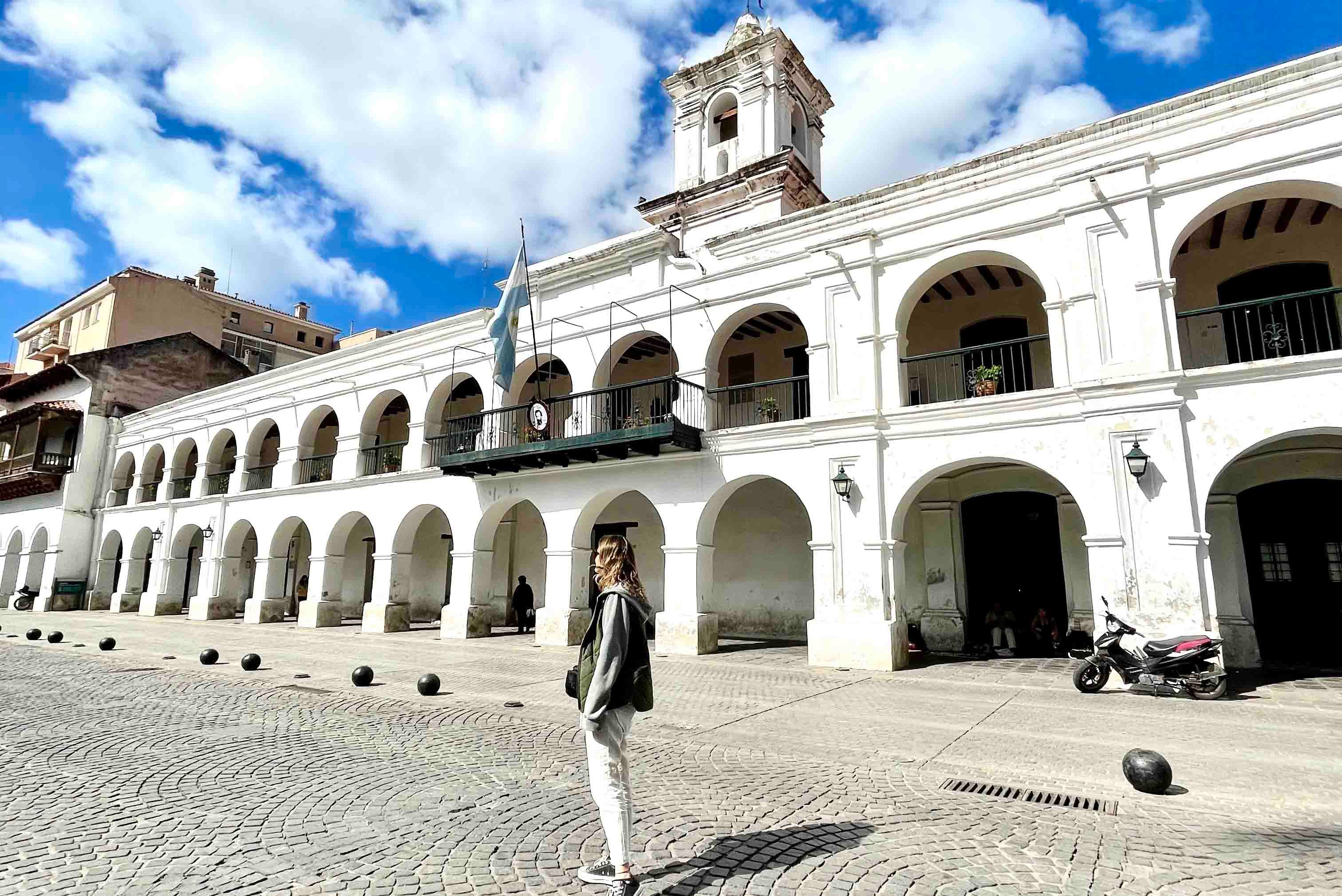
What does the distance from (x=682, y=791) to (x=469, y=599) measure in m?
12.9

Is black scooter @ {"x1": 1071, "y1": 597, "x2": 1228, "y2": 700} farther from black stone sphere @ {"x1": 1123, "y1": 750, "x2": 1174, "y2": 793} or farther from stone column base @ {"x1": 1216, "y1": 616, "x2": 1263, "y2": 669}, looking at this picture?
black stone sphere @ {"x1": 1123, "y1": 750, "x2": 1174, "y2": 793}

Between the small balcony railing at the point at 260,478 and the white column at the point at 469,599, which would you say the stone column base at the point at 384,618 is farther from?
the small balcony railing at the point at 260,478

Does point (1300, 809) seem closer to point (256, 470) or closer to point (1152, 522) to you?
point (1152, 522)

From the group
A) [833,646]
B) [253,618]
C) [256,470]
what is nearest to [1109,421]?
[833,646]

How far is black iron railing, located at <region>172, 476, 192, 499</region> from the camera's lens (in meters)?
27.2

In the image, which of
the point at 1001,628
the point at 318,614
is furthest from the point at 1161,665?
the point at 318,614

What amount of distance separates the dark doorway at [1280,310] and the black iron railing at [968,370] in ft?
9.41

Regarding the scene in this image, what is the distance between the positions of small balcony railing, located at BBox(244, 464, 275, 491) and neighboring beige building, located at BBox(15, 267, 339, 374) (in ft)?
41.0

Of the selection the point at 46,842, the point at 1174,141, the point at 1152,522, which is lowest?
the point at 46,842

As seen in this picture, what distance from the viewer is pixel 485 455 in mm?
16141

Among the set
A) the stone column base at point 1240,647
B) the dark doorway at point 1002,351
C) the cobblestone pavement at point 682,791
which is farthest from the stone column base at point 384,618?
the stone column base at point 1240,647

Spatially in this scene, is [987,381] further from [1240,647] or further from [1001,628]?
[1240,647]

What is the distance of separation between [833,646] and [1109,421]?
5366 mm

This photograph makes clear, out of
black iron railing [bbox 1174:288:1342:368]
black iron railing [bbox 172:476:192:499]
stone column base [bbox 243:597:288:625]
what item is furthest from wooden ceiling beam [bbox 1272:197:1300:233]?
black iron railing [bbox 172:476:192:499]
